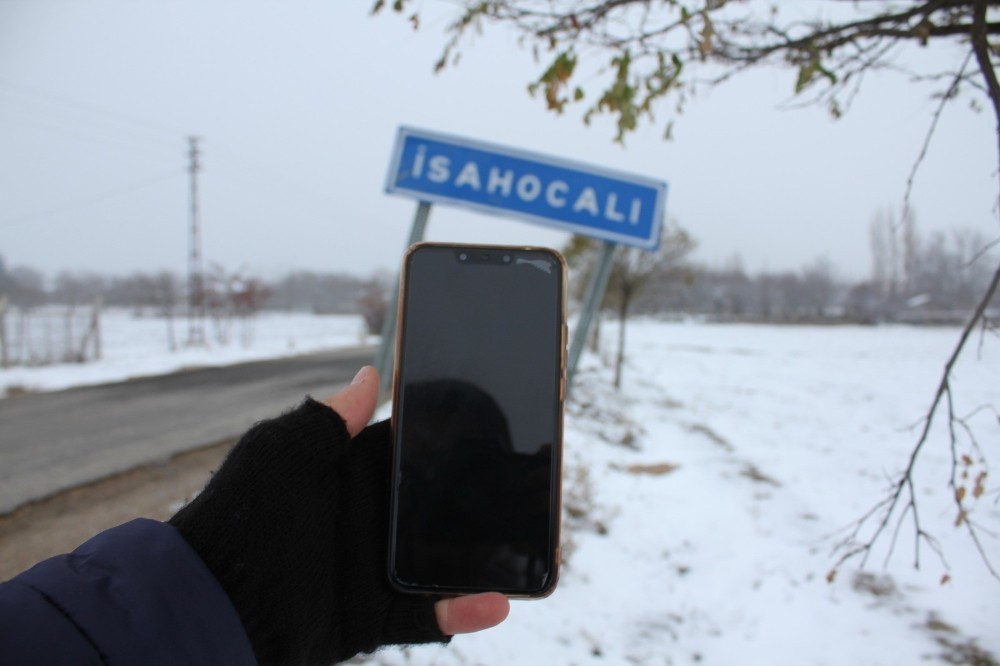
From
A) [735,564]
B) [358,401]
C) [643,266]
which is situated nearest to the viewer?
[358,401]

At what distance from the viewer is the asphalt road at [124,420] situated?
17.9 feet

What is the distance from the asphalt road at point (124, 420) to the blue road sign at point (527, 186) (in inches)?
153

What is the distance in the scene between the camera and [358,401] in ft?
4.46

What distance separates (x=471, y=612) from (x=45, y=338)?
1892 cm

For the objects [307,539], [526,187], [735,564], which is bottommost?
[735,564]

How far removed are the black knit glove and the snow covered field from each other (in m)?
1.62

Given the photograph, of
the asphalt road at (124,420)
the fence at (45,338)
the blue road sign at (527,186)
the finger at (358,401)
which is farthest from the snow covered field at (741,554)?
the fence at (45,338)

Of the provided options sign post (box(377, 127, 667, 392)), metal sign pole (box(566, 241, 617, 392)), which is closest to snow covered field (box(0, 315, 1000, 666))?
metal sign pole (box(566, 241, 617, 392))

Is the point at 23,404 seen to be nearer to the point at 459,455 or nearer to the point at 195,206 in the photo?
the point at 459,455

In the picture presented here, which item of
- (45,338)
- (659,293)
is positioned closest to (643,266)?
(659,293)

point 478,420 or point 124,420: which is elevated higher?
point 478,420

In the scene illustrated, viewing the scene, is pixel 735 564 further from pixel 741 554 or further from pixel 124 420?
pixel 124 420

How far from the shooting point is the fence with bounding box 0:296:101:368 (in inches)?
522

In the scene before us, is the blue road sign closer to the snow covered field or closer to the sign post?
the sign post
